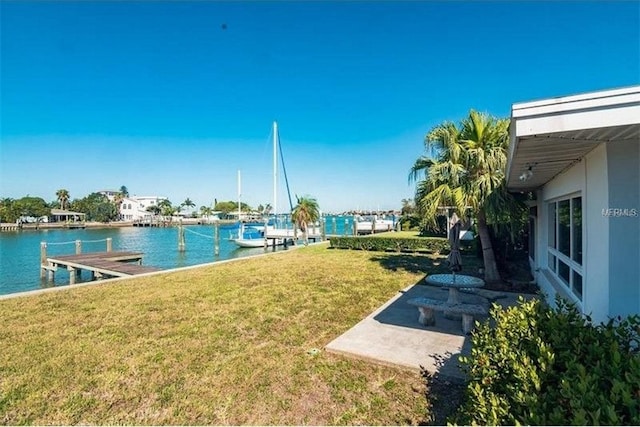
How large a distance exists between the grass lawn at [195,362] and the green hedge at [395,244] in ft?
26.2

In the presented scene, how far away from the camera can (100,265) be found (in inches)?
576

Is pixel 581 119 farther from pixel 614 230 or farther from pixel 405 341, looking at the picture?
pixel 405 341

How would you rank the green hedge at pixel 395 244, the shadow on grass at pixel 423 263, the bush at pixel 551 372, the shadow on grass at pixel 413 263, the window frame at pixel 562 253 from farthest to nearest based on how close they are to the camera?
the green hedge at pixel 395 244 → the shadow on grass at pixel 413 263 → the shadow on grass at pixel 423 263 → the window frame at pixel 562 253 → the bush at pixel 551 372

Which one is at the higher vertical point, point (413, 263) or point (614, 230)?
point (614, 230)

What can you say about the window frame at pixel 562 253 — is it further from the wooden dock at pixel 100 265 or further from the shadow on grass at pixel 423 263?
the wooden dock at pixel 100 265

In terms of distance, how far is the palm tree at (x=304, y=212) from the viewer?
2642 centimetres

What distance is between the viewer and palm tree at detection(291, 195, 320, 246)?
26422 millimetres

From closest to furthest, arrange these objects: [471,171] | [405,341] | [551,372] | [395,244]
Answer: [551,372]
[405,341]
[471,171]
[395,244]

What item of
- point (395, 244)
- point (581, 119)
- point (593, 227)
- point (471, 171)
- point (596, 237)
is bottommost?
point (395, 244)

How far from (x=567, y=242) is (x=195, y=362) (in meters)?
6.28

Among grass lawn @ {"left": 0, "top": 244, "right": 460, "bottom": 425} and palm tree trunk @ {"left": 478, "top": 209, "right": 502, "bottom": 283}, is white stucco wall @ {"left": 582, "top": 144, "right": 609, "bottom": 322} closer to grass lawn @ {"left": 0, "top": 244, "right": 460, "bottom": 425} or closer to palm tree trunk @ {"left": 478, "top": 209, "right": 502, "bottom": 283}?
grass lawn @ {"left": 0, "top": 244, "right": 460, "bottom": 425}

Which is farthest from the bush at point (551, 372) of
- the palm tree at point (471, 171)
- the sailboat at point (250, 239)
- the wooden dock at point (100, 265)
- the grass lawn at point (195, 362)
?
the sailboat at point (250, 239)

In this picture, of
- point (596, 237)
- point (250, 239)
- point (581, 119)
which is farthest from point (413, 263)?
point (250, 239)

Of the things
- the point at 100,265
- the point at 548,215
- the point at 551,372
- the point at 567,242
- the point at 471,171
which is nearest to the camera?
the point at 551,372
